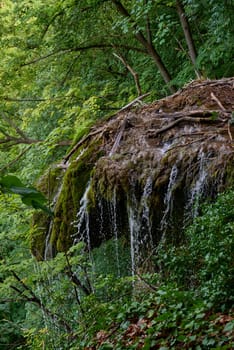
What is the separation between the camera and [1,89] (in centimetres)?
979

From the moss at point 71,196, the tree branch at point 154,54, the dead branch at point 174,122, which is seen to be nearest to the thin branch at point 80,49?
the tree branch at point 154,54

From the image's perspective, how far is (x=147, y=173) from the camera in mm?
5121

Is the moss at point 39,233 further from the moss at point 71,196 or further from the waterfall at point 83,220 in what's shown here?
the waterfall at point 83,220

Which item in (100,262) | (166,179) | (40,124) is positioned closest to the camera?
(166,179)

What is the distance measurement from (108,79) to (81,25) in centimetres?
169

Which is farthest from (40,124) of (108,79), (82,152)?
(82,152)

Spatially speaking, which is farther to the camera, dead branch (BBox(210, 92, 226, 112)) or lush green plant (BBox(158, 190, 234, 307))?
dead branch (BBox(210, 92, 226, 112))

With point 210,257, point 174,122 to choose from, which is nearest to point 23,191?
point 210,257

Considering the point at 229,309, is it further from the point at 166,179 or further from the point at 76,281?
the point at 76,281

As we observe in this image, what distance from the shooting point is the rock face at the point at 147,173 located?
16.1 ft

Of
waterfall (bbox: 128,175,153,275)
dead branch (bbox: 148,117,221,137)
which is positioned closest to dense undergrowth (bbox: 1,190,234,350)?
waterfall (bbox: 128,175,153,275)

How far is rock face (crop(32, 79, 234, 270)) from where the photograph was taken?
491cm

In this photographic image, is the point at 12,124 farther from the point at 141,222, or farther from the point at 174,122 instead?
the point at 141,222

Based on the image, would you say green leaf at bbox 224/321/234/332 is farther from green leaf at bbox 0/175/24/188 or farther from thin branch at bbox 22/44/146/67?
thin branch at bbox 22/44/146/67
